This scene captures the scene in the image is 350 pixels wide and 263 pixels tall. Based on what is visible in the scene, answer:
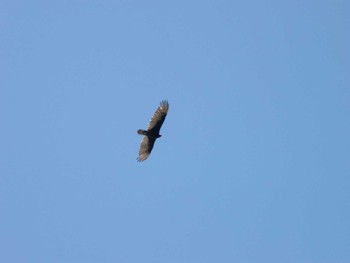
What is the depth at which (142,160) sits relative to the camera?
209 ft

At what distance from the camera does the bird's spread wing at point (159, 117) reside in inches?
2442

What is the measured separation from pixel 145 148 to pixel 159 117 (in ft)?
8.04

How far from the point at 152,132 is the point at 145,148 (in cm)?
119

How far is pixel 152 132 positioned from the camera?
6325cm

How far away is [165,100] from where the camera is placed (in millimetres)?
61938

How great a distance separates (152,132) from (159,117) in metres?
1.28

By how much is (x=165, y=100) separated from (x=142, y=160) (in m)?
4.31

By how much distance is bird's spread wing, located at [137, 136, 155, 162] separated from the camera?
63.5 metres

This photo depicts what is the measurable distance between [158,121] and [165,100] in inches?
60.3

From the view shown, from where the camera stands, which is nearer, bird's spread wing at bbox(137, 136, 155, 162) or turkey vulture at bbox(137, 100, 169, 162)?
turkey vulture at bbox(137, 100, 169, 162)

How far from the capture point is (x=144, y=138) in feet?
208

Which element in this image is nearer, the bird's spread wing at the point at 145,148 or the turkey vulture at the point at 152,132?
the turkey vulture at the point at 152,132

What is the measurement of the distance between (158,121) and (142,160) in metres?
2.79

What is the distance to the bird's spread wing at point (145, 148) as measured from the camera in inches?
2501
